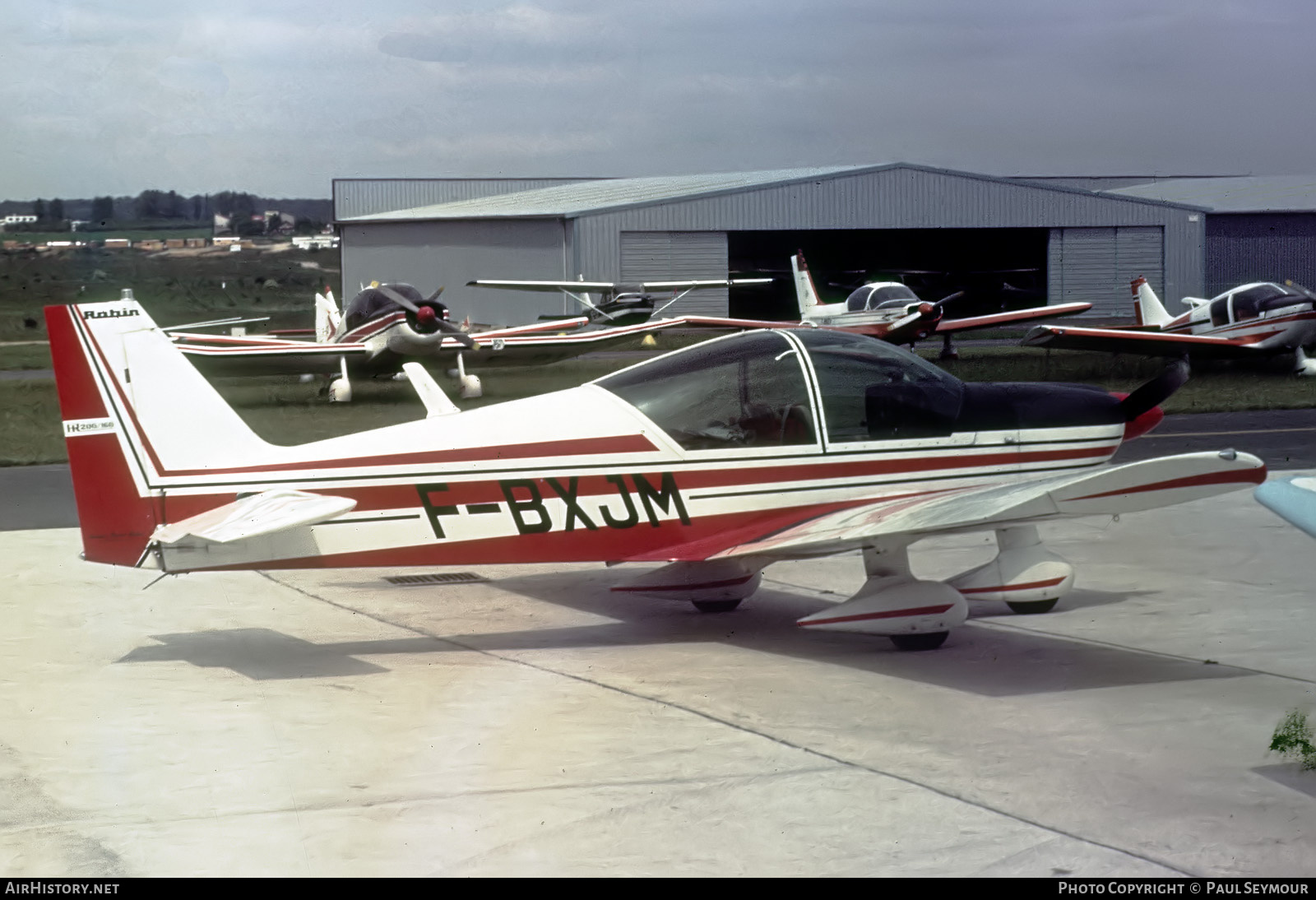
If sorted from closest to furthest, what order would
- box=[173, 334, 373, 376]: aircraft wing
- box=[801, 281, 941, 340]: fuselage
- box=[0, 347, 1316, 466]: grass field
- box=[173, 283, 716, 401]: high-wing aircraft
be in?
box=[0, 347, 1316, 466]: grass field < box=[173, 334, 373, 376]: aircraft wing < box=[173, 283, 716, 401]: high-wing aircraft < box=[801, 281, 941, 340]: fuselage

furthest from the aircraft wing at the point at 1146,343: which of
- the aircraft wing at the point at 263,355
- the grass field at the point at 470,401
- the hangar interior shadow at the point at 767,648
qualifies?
the hangar interior shadow at the point at 767,648

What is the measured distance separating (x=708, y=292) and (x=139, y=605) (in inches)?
1562

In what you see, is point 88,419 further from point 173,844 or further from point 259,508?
point 173,844

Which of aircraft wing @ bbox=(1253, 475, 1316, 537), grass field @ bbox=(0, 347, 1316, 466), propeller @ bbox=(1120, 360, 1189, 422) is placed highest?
propeller @ bbox=(1120, 360, 1189, 422)

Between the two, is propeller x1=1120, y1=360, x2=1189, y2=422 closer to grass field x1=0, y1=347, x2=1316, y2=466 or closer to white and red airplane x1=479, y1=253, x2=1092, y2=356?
grass field x1=0, y1=347, x2=1316, y2=466

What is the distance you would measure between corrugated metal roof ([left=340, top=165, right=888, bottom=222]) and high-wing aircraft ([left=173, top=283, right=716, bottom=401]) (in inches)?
695

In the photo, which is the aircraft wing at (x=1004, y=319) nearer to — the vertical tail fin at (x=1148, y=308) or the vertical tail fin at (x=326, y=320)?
the vertical tail fin at (x=1148, y=308)

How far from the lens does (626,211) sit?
4594 centimetres

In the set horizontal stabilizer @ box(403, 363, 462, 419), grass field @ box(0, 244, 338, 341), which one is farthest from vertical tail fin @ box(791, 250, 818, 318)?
horizontal stabilizer @ box(403, 363, 462, 419)

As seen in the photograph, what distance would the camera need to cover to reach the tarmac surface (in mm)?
5039

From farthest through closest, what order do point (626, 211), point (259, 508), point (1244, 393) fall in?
point (626, 211)
point (1244, 393)
point (259, 508)

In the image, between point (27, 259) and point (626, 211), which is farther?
point (626, 211)

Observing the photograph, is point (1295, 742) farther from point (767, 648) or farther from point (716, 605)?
point (716, 605)
